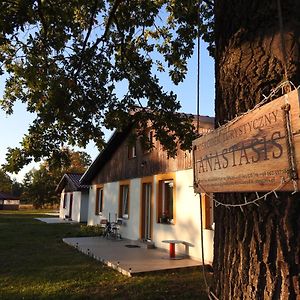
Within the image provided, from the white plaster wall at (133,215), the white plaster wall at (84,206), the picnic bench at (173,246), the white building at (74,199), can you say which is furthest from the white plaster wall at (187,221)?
the white plaster wall at (84,206)

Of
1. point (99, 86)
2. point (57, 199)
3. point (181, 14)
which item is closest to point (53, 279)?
point (99, 86)

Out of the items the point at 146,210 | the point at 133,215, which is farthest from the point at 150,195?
the point at 133,215

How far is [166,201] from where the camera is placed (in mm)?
12148

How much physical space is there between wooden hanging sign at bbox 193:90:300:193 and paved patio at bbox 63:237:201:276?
6223 millimetres

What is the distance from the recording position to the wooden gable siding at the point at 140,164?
10.9 m

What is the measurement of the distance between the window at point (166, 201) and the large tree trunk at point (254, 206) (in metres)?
9.44

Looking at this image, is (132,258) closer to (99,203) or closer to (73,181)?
(99,203)

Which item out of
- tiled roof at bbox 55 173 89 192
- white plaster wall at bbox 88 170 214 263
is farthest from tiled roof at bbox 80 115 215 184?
tiled roof at bbox 55 173 89 192

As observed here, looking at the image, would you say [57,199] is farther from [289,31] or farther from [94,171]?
[289,31]

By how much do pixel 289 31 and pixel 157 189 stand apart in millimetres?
10604

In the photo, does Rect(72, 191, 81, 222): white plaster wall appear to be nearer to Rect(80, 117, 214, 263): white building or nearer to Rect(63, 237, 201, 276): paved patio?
Rect(80, 117, 214, 263): white building

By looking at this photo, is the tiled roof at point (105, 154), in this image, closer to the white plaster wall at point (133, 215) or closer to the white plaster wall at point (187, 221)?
the white plaster wall at point (133, 215)

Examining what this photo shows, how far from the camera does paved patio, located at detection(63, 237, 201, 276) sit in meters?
8.31

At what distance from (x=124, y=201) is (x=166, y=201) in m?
4.16
